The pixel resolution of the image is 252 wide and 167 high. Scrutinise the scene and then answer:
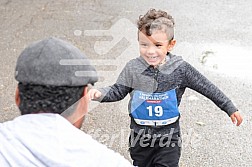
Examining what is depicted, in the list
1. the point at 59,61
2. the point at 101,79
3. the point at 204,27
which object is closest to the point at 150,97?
the point at 59,61

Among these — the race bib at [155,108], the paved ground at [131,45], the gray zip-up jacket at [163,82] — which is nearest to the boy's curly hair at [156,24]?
the gray zip-up jacket at [163,82]

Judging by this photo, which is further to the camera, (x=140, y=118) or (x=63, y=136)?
(x=140, y=118)

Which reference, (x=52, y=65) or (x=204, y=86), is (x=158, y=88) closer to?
(x=204, y=86)

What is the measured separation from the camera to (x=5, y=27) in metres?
6.71

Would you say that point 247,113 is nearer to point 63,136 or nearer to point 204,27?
point 204,27

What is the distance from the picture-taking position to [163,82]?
2955 millimetres

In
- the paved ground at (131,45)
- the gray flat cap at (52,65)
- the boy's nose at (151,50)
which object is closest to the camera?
the gray flat cap at (52,65)

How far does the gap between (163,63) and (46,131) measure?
1411mm

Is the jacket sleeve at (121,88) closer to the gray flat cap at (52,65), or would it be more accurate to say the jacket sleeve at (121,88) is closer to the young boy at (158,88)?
the young boy at (158,88)

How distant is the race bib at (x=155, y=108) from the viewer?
2.95 metres

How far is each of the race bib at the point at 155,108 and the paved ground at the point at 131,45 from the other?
35.1 inches

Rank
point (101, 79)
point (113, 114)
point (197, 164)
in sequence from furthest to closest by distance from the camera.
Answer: point (101, 79) < point (113, 114) < point (197, 164)

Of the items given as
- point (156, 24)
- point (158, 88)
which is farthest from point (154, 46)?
point (158, 88)

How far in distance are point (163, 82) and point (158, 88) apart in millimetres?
45
